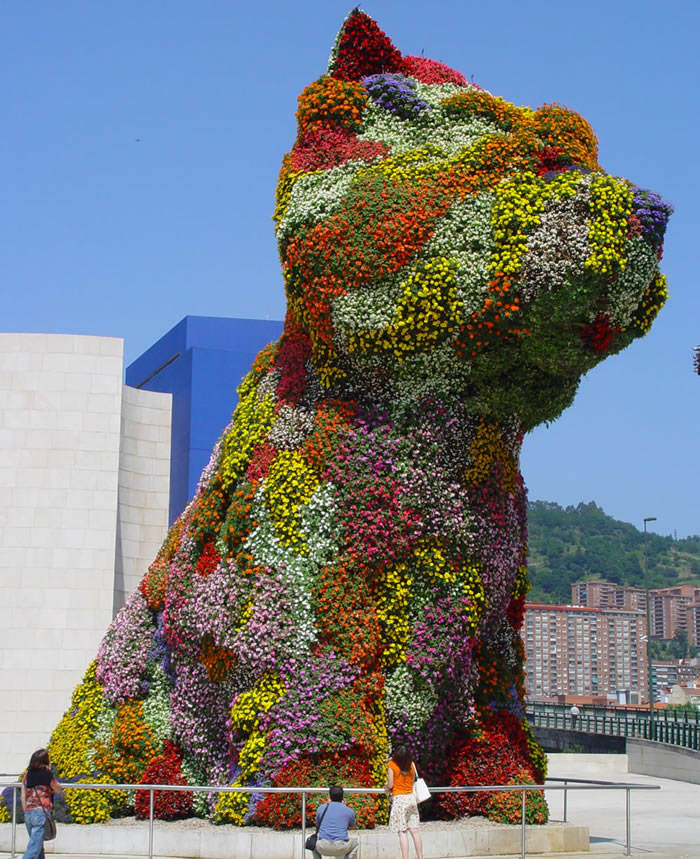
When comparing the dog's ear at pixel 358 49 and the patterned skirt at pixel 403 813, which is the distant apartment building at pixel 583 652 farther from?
the patterned skirt at pixel 403 813

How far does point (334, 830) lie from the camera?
1057 centimetres

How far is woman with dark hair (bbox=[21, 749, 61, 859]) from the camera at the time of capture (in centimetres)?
1095

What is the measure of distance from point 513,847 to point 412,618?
9.25ft

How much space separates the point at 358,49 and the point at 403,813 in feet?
28.9

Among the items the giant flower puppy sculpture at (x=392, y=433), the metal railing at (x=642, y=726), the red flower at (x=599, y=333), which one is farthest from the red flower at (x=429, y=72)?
the metal railing at (x=642, y=726)

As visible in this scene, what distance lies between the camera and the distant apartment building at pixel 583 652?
17062 centimetres

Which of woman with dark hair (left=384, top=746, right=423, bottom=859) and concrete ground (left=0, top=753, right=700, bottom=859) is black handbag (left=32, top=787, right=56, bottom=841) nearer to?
concrete ground (left=0, top=753, right=700, bottom=859)

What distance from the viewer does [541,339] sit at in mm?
12938

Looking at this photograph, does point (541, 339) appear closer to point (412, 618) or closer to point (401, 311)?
point (401, 311)

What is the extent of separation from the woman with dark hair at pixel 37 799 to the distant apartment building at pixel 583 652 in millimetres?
160518

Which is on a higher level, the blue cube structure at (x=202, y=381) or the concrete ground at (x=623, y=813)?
the blue cube structure at (x=202, y=381)

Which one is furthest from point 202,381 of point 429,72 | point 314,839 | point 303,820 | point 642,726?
point 314,839

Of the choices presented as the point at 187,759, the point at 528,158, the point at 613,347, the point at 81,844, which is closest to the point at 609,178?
the point at 528,158

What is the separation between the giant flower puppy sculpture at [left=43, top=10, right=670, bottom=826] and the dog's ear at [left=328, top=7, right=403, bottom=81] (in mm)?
26
